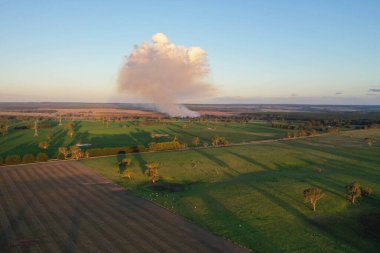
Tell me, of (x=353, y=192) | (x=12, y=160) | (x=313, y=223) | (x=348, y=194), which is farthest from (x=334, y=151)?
(x=12, y=160)

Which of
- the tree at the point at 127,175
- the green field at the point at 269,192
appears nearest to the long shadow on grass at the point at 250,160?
the green field at the point at 269,192

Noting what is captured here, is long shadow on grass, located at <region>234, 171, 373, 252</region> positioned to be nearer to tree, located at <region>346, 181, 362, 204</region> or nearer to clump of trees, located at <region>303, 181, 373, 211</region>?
clump of trees, located at <region>303, 181, 373, 211</region>

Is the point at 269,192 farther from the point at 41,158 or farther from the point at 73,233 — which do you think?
the point at 41,158

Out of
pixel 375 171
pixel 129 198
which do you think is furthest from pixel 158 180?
pixel 375 171

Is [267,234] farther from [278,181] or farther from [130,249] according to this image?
[278,181]

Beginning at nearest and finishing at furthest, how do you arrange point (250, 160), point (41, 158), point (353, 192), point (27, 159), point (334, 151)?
point (353, 192), point (27, 159), point (41, 158), point (250, 160), point (334, 151)

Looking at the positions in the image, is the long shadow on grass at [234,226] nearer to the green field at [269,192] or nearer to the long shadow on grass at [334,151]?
the green field at [269,192]
